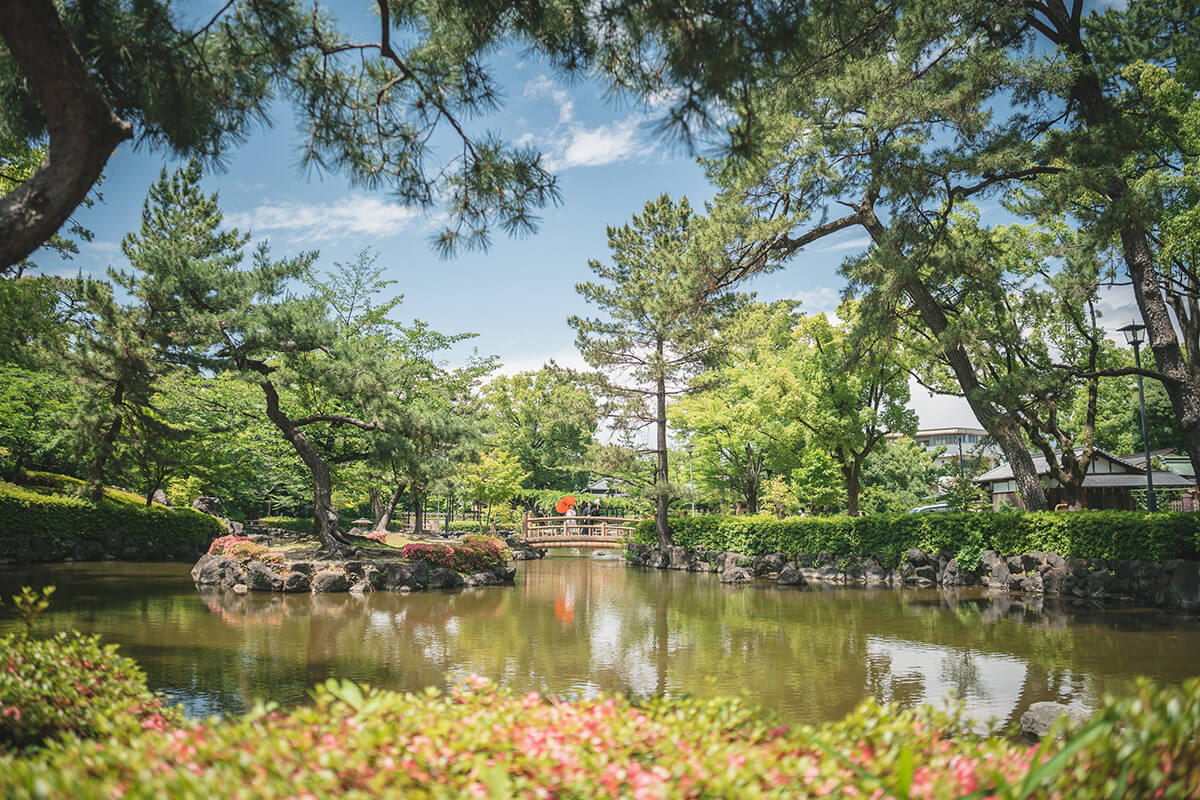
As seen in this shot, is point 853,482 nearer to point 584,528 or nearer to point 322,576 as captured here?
point 584,528

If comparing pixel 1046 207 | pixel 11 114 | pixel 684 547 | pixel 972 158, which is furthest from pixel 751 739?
pixel 684 547

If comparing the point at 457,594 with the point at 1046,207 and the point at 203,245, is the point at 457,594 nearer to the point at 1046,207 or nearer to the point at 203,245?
the point at 1046,207

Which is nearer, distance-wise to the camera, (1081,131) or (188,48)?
(188,48)

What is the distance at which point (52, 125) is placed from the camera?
11.7 feet

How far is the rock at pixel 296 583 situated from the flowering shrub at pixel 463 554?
241cm

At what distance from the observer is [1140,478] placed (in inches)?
930

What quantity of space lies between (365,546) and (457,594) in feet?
16.6

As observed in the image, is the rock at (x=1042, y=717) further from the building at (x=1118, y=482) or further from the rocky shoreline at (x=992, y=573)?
the building at (x=1118, y=482)

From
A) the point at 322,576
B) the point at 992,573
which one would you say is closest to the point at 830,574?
the point at 992,573

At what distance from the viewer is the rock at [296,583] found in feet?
44.4

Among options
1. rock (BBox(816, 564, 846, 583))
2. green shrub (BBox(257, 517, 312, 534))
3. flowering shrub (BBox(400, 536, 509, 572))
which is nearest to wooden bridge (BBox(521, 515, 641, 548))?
green shrub (BBox(257, 517, 312, 534))

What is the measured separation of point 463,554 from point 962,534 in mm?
12334

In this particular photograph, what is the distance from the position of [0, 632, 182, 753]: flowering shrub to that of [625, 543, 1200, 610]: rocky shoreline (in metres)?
14.6

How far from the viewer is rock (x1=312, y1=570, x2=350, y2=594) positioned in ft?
45.2
